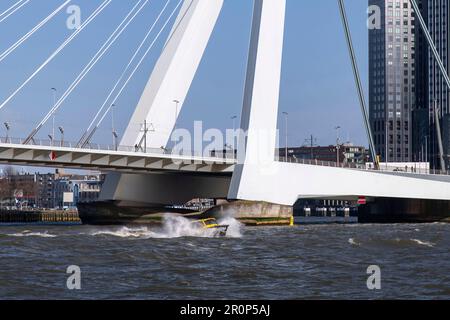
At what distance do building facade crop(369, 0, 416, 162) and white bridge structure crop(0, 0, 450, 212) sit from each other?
120036 mm

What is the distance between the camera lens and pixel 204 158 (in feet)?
217

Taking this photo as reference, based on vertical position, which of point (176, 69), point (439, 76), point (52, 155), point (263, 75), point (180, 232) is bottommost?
point (180, 232)

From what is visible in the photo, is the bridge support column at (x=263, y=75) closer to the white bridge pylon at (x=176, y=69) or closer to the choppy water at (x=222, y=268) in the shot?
the white bridge pylon at (x=176, y=69)

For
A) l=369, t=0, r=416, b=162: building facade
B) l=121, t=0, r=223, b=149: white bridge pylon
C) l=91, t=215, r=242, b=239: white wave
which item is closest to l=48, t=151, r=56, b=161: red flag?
l=121, t=0, r=223, b=149: white bridge pylon

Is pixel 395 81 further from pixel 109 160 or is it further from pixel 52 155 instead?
pixel 52 155

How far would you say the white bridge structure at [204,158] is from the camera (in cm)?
6100

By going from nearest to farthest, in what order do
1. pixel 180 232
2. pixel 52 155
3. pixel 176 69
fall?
pixel 180 232
pixel 52 155
pixel 176 69

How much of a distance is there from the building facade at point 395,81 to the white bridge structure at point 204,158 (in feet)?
394

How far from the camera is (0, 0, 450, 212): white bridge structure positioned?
2402 inches

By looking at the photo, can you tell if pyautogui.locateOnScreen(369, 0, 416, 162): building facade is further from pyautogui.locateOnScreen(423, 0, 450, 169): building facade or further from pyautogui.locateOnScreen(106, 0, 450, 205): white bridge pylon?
pyautogui.locateOnScreen(106, 0, 450, 205): white bridge pylon

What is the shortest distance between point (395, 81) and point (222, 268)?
555ft

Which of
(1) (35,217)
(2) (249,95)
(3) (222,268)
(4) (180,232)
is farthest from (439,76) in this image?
(3) (222,268)

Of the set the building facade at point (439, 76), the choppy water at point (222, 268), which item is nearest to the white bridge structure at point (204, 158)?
the choppy water at point (222, 268)
